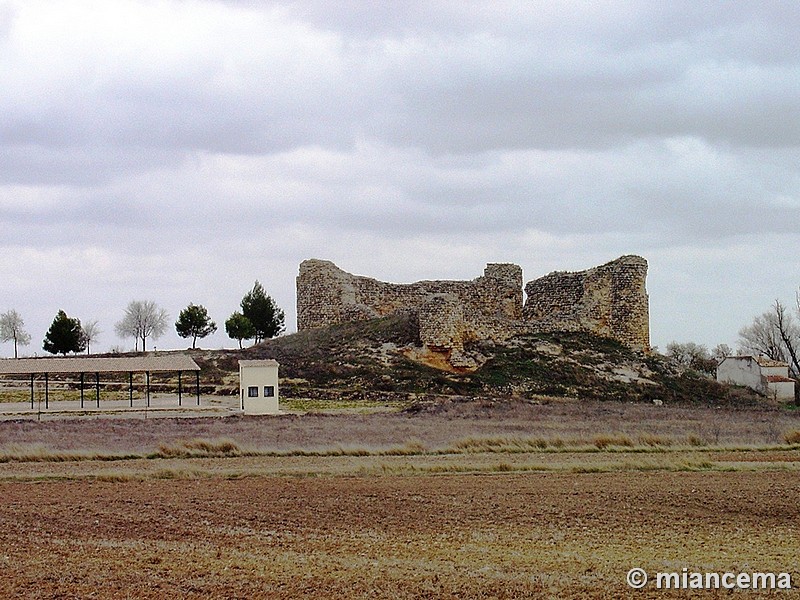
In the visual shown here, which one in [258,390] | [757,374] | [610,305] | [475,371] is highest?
[610,305]

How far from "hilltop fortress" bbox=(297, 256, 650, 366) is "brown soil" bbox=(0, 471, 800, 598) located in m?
29.5

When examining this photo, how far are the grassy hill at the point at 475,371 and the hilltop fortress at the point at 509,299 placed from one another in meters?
1.14

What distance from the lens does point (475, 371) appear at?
42.5 meters

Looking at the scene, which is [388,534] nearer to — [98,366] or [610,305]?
[98,366]

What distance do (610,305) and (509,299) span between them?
4992mm

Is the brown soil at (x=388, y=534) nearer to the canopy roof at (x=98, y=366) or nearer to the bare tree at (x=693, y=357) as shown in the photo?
the canopy roof at (x=98, y=366)

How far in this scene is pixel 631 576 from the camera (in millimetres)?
10250

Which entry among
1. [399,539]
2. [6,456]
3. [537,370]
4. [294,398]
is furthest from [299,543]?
[537,370]

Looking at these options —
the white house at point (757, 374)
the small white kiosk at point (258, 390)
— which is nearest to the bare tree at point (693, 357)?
the white house at point (757, 374)

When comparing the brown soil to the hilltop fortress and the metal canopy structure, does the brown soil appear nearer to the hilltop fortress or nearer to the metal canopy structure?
the metal canopy structure

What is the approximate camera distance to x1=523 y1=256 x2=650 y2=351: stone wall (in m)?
48.2

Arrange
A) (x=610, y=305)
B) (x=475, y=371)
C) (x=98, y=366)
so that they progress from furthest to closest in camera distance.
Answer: (x=610, y=305) < (x=475, y=371) < (x=98, y=366)

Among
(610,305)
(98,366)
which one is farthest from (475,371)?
(98,366)

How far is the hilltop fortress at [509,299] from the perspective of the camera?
48.1 meters
